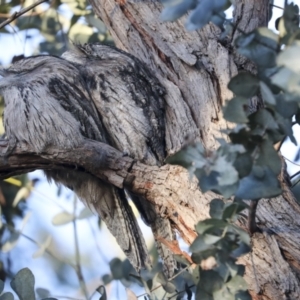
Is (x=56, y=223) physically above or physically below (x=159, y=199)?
above

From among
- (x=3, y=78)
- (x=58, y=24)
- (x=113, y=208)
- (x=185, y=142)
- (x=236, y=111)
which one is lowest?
(x=236, y=111)

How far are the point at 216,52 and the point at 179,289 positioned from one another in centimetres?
99

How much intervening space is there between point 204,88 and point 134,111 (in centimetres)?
32

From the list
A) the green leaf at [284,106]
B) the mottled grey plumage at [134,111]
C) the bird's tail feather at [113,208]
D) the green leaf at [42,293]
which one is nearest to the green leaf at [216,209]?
the green leaf at [284,106]

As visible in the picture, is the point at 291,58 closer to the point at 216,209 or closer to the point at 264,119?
the point at 264,119

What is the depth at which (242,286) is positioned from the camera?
1.39m

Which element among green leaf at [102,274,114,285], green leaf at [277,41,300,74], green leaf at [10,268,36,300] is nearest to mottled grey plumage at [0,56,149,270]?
green leaf at [102,274,114,285]

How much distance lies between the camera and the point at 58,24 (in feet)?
13.4

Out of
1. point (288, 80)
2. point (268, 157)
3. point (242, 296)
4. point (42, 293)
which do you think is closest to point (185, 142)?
point (42, 293)

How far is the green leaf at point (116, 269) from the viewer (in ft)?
9.74

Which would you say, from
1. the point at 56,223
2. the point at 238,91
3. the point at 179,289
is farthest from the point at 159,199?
the point at 56,223

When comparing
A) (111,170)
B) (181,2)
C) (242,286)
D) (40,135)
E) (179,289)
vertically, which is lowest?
(242,286)

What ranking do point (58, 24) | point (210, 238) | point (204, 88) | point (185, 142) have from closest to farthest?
point (210, 238)
point (185, 142)
point (204, 88)
point (58, 24)

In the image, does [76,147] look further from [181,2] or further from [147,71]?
[181,2]
